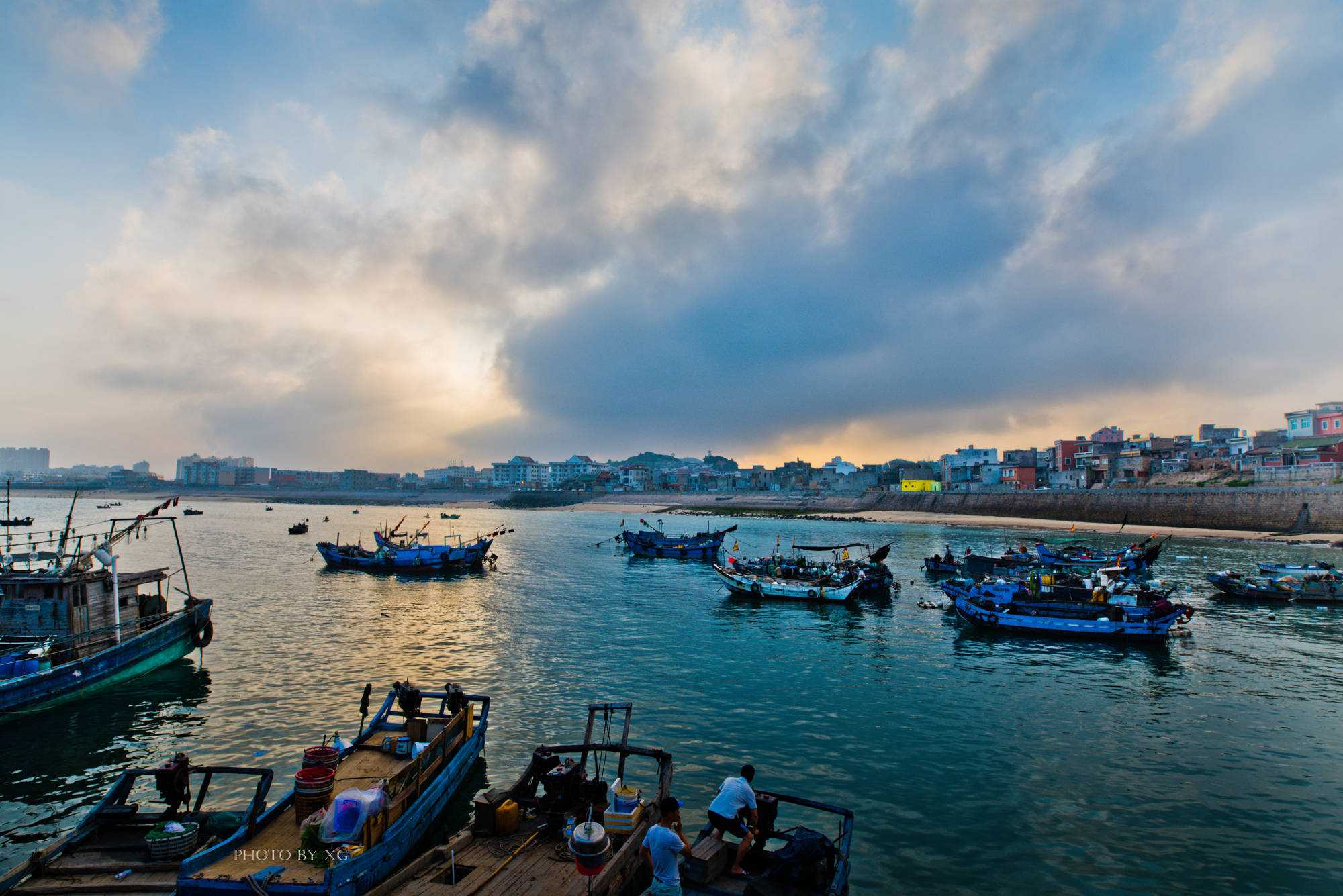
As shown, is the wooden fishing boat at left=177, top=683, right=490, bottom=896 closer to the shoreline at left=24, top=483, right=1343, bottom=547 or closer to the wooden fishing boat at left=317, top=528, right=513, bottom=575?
the wooden fishing boat at left=317, top=528, right=513, bottom=575

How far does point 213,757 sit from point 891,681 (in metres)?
23.2

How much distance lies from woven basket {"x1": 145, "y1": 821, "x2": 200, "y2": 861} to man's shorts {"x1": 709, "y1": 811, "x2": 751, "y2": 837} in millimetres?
9406

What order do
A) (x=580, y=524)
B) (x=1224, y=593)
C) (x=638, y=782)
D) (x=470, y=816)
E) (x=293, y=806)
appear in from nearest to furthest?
1. (x=293, y=806)
2. (x=470, y=816)
3. (x=638, y=782)
4. (x=1224, y=593)
5. (x=580, y=524)

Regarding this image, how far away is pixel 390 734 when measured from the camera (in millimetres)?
15484

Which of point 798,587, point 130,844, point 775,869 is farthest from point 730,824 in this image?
point 798,587

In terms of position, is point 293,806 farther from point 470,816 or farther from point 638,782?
point 638,782

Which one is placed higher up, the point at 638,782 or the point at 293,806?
the point at 293,806

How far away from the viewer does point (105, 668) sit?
22172 millimetres

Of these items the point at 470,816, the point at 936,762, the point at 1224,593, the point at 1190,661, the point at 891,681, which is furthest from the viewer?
the point at 1224,593

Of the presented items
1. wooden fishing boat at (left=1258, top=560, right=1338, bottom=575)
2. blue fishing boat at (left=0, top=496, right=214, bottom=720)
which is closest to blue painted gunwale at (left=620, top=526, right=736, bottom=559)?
wooden fishing boat at (left=1258, top=560, right=1338, bottom=575)

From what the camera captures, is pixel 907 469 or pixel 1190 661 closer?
pixel 1190 661

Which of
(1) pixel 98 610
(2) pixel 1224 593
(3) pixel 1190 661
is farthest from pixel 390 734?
(2) pixel 1224 593

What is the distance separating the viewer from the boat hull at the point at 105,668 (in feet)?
62.8

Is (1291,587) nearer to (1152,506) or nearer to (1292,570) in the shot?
(1292,570)
